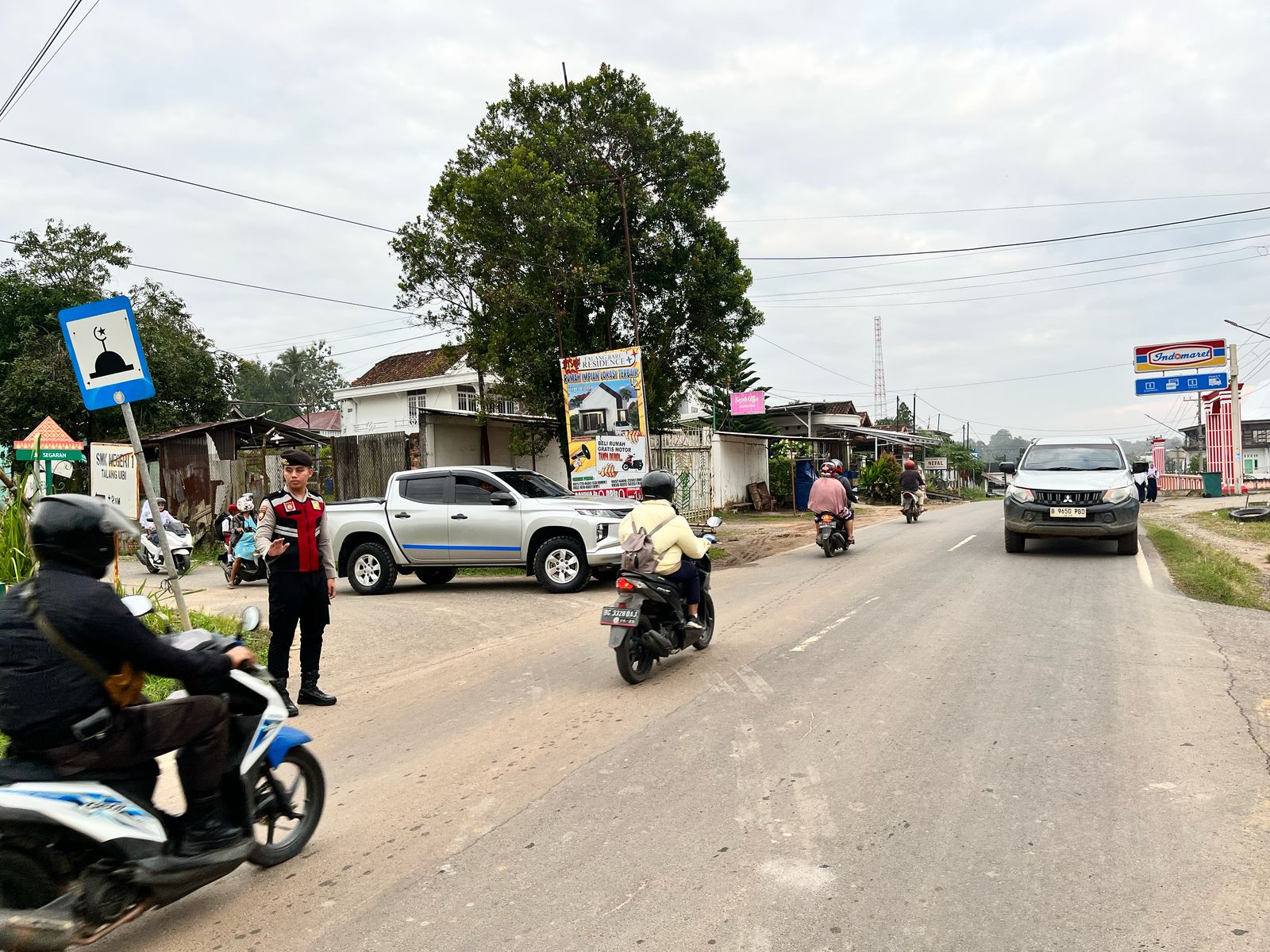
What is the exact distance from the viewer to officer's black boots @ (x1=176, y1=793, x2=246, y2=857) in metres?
3.38

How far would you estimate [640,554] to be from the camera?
23.6 feet

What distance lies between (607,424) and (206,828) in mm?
12818

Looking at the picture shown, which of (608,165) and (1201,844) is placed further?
(608,165)

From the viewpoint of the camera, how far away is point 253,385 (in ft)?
271

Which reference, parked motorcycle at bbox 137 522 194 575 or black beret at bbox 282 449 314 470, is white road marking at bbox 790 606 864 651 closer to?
black beret at bbox 282 449 314 470

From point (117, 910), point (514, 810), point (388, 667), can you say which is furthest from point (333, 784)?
point (388, 667)

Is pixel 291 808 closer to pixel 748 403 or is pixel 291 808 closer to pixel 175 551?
pixel 175 551

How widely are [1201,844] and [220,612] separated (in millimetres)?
11013

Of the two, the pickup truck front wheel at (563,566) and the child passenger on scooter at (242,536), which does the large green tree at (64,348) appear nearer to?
the child passenger on scooter at (242,536)

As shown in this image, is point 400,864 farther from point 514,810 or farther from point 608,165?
point 608,165

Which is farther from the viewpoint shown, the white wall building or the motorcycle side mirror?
the white wall building

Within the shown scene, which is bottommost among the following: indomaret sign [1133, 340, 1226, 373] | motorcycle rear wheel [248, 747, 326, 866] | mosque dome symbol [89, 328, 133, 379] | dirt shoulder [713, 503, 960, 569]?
dirt shoulder [713, 503, 960, 569]

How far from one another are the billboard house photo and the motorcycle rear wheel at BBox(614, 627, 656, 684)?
875 centimetres

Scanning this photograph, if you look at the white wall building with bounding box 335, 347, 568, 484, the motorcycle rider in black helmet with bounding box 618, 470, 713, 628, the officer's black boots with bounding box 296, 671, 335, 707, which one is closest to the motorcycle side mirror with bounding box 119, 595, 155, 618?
the officer's black boots with bounding box 296, 671, 335, 707
